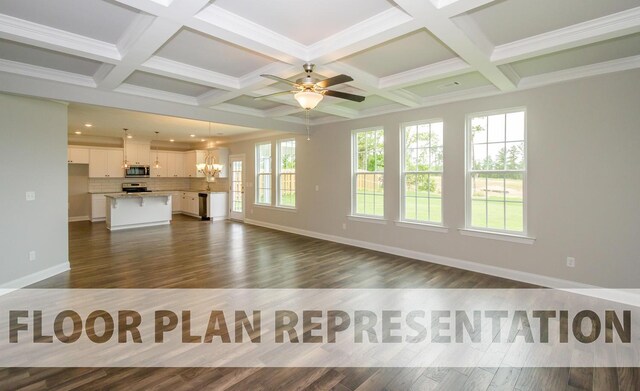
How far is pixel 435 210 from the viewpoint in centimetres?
546

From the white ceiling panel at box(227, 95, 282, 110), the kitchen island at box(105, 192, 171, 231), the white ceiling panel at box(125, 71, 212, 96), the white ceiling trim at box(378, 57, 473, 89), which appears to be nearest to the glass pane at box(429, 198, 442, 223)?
the white ceiling trim at box(378, 57, 473, 89)

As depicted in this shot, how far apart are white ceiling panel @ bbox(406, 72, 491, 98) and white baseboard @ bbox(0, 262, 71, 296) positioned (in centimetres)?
586

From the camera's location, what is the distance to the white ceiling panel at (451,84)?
4289 millimetres

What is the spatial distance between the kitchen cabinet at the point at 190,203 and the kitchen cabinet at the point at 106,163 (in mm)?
2163

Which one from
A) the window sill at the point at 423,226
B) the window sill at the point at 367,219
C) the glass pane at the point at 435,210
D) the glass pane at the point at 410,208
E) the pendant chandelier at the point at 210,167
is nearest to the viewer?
the window sill at the point at 423,226

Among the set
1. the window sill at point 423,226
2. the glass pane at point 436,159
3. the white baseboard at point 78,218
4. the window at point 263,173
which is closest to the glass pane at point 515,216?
the window sill at point 423,226

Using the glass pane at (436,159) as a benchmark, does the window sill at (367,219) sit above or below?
below

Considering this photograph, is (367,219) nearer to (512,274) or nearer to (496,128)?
(512,274)

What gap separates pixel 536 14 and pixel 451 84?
190cm

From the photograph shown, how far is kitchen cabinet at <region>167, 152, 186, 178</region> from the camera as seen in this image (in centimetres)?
1184

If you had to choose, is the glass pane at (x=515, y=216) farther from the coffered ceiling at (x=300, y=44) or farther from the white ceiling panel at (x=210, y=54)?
the white ceiling panel at (x=210, y=54)

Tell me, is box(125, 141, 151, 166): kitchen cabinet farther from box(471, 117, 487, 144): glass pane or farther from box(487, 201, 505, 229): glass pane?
box(487, 201, 505, 229): glass pane

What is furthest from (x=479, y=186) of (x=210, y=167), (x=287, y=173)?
(x=210, y=167)

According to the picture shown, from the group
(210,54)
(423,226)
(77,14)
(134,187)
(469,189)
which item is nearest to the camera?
(77,14)
